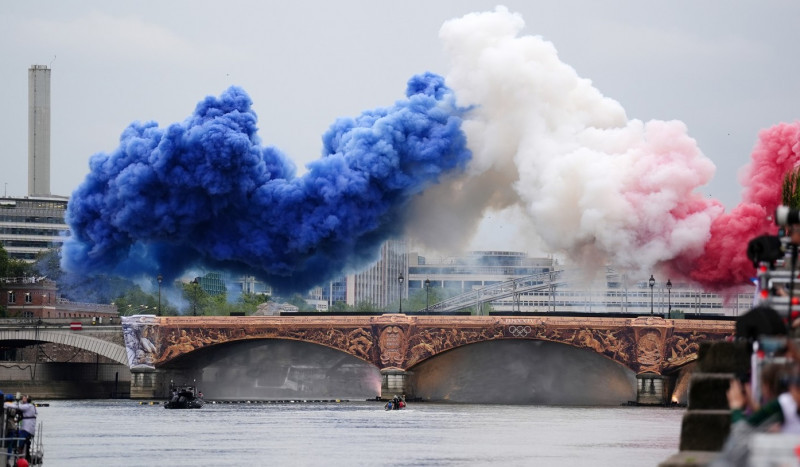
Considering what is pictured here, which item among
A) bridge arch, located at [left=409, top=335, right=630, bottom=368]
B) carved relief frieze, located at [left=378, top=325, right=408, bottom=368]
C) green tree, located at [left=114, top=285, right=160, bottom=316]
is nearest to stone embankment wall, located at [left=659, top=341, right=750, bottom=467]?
bridge arch, located at [left=409, top=335, right=630, bottom=368]

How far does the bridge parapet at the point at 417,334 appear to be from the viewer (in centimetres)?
12462

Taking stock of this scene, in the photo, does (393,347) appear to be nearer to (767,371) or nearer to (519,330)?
(519,330)

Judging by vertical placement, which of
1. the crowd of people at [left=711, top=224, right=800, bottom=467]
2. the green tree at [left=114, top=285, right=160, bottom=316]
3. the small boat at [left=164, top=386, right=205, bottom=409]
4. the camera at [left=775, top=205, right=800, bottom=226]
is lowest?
the small boat at [left=164, top=386, right=205, bottom=409]

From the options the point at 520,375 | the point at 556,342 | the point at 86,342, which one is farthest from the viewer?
the point at 86,342

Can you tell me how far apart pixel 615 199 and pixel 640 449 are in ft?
71.8

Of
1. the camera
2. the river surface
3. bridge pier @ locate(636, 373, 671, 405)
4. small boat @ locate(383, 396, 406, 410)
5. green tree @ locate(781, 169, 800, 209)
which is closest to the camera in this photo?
the camera

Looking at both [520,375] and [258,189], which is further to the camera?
[520,375]

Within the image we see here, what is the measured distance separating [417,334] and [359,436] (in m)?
46.6

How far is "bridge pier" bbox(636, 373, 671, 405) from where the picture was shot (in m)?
125

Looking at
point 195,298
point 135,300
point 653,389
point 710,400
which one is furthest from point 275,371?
point 710,400

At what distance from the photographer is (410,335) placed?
13075 cm

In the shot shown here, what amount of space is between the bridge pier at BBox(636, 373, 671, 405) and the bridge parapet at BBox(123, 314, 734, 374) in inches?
24.6

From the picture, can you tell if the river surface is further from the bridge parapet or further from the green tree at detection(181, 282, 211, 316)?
the green tree at detection(181, 282, 211, 316)

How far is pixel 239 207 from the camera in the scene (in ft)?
369
